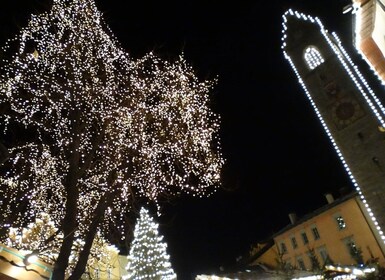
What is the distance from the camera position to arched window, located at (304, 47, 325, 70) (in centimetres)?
2772

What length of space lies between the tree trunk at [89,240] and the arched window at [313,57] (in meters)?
25.4

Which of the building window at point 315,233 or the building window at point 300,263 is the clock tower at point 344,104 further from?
the building window at point 300,263

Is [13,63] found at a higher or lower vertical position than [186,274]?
lower

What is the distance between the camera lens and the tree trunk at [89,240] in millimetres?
6074

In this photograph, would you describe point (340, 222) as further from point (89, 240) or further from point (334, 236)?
point (89, 240)

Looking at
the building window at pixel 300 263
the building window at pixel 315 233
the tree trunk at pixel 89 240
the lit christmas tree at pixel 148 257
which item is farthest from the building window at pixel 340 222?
the tree trunk at pixel 89 240

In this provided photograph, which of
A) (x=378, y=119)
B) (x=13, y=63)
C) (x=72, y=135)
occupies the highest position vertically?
(x=378, y=119)

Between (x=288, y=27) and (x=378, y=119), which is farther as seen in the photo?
(x=288, y=27)

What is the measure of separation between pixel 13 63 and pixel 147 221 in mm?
19042

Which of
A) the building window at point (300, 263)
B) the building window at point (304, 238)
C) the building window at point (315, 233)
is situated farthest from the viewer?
the building window at point (300, 263)

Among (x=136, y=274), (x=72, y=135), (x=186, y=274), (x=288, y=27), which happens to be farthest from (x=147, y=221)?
(x=186, y=274)

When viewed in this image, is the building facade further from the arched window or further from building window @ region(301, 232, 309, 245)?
the arched window

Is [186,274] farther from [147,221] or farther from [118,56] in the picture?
[118,56]

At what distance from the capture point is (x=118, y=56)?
26.2 ft
